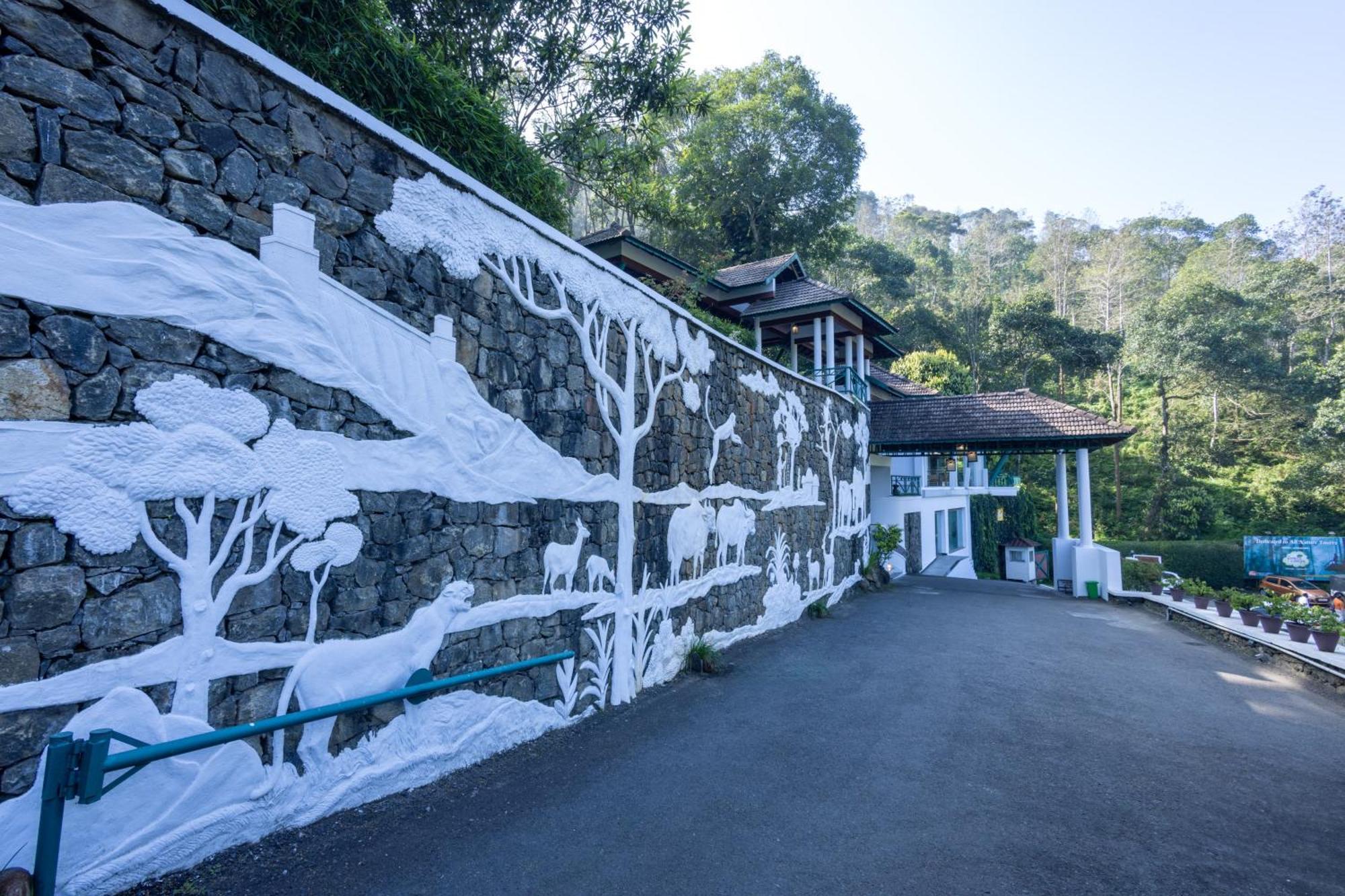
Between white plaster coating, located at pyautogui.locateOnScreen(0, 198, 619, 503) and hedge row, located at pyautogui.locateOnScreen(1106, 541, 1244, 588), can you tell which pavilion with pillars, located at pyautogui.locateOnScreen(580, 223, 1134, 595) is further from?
hedge row, located at pyautogui.locateOnScreen(1106, 541, 1244, 588)

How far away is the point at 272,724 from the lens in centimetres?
303

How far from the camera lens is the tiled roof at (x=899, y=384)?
22188 mm

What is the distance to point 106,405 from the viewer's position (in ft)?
8.55

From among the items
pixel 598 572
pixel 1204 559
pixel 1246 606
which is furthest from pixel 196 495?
pixel 1204 559

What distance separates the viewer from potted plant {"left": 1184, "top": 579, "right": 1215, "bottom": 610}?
472 inches

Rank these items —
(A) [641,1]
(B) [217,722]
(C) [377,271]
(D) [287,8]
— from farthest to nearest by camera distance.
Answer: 1. (A) [641,1]
2. (D) [287,8]
3. (C) [377,271]
4. (B) [217,722]

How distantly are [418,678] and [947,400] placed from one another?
15.6m

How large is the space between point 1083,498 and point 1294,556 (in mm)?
15372

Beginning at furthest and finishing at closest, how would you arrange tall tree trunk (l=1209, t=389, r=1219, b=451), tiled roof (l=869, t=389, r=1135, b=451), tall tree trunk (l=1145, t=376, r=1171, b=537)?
tall tree trunk (l=1209, t=389, r=1219, b=451), tall tree trunk (l=1145, t=376, r=1171, b=537), tiled roof (l=869, t=389, r=1135, b=451)

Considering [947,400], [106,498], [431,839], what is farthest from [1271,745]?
[947,400]

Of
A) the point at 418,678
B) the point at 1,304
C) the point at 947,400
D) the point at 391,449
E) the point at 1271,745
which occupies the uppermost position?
the point at 947,400

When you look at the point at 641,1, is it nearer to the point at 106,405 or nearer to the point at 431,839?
the point at 106,405

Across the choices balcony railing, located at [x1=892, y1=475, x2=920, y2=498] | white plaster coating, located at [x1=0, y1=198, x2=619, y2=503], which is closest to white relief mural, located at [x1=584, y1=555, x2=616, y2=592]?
white plaster coating, located at [x1=0, y1=198, x2=619, y2=503]

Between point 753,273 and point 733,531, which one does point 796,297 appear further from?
point 733,531
